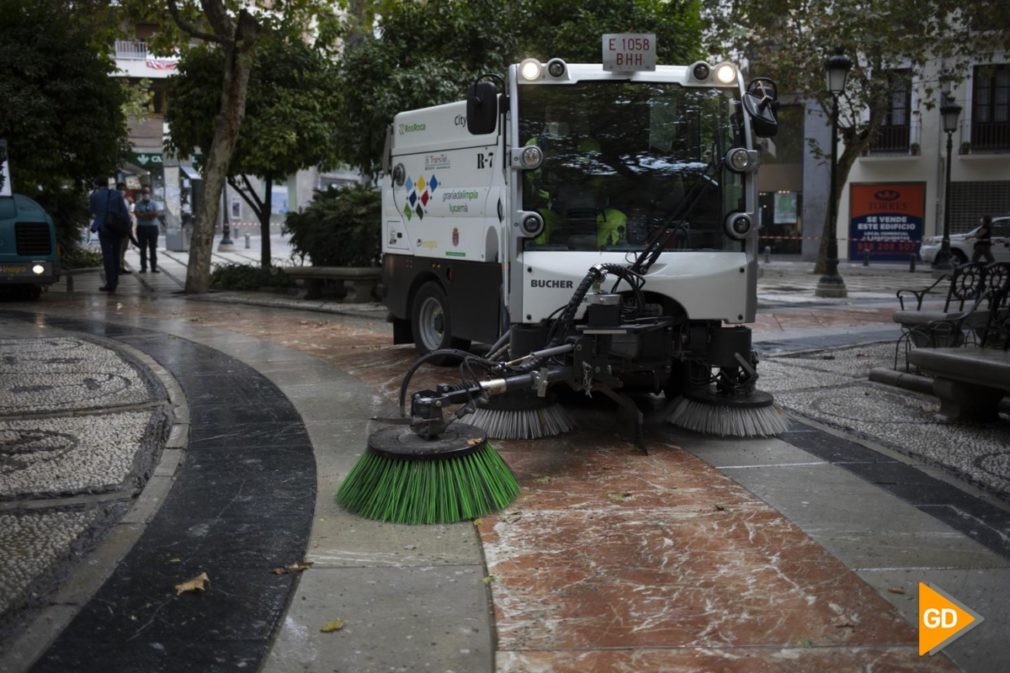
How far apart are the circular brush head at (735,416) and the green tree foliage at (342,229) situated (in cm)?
1058

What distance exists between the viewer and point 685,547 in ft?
16.2

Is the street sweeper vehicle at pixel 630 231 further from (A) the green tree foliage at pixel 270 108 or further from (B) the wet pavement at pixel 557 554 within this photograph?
(A) the green tree foliage at pixel 270 108

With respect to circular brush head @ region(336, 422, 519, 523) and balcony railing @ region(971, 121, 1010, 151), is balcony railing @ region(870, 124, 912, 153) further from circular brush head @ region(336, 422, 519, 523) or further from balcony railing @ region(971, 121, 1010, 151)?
circular brush head @ region(336, 422, 519, 523)

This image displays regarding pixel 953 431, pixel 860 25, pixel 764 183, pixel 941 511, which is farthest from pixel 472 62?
pixel 764 183

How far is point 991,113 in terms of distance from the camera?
3334 centimetres

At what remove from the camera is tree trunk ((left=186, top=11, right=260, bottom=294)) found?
17047 millimetres

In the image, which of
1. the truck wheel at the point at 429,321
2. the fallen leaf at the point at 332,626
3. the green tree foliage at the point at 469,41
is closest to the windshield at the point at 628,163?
the truck wheel at the point at 429,321

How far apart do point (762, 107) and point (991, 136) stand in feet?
98.0

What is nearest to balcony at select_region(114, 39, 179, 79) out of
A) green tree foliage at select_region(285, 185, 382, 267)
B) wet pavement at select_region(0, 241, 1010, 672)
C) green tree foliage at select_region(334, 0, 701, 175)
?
green tree foliage at select_region(285, 185, 382, 267)

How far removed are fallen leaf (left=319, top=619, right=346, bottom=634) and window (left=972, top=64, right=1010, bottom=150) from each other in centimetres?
3404

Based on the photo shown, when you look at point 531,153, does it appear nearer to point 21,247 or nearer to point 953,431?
point 953,431

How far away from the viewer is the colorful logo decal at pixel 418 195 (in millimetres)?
10000

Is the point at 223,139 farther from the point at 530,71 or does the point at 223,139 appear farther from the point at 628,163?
the point at 628,163

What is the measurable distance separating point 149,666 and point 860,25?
791 inches
